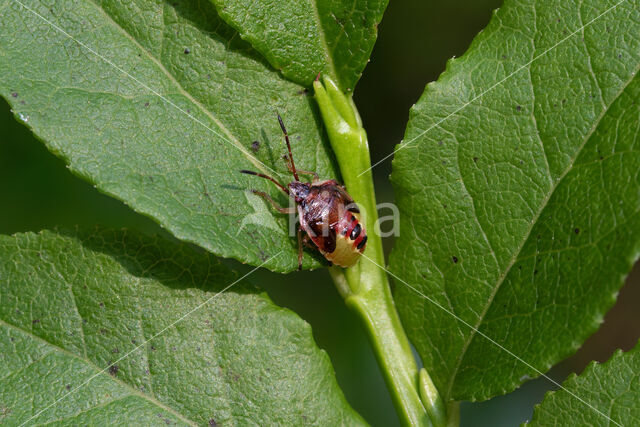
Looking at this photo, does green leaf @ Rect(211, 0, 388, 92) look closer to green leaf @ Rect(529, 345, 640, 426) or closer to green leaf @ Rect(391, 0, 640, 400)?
green leaf @ Rect(391, 0, 640, 400)

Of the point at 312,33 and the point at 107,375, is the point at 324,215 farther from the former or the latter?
the point at 107,375

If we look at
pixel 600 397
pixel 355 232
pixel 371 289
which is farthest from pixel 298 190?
pixel 600 397

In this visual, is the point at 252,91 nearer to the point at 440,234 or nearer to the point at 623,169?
the point at 440,234

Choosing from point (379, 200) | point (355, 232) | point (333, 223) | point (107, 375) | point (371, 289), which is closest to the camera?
point (107, 375)

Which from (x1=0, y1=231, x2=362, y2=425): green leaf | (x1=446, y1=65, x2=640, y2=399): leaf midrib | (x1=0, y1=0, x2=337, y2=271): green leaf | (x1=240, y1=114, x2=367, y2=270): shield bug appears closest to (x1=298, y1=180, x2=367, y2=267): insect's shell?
(x1=240, y1=114, x2=367, y2=270): shield bug

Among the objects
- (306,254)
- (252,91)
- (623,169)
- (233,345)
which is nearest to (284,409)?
(233,345)

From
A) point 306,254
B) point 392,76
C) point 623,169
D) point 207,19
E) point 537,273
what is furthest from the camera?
point 392,76
